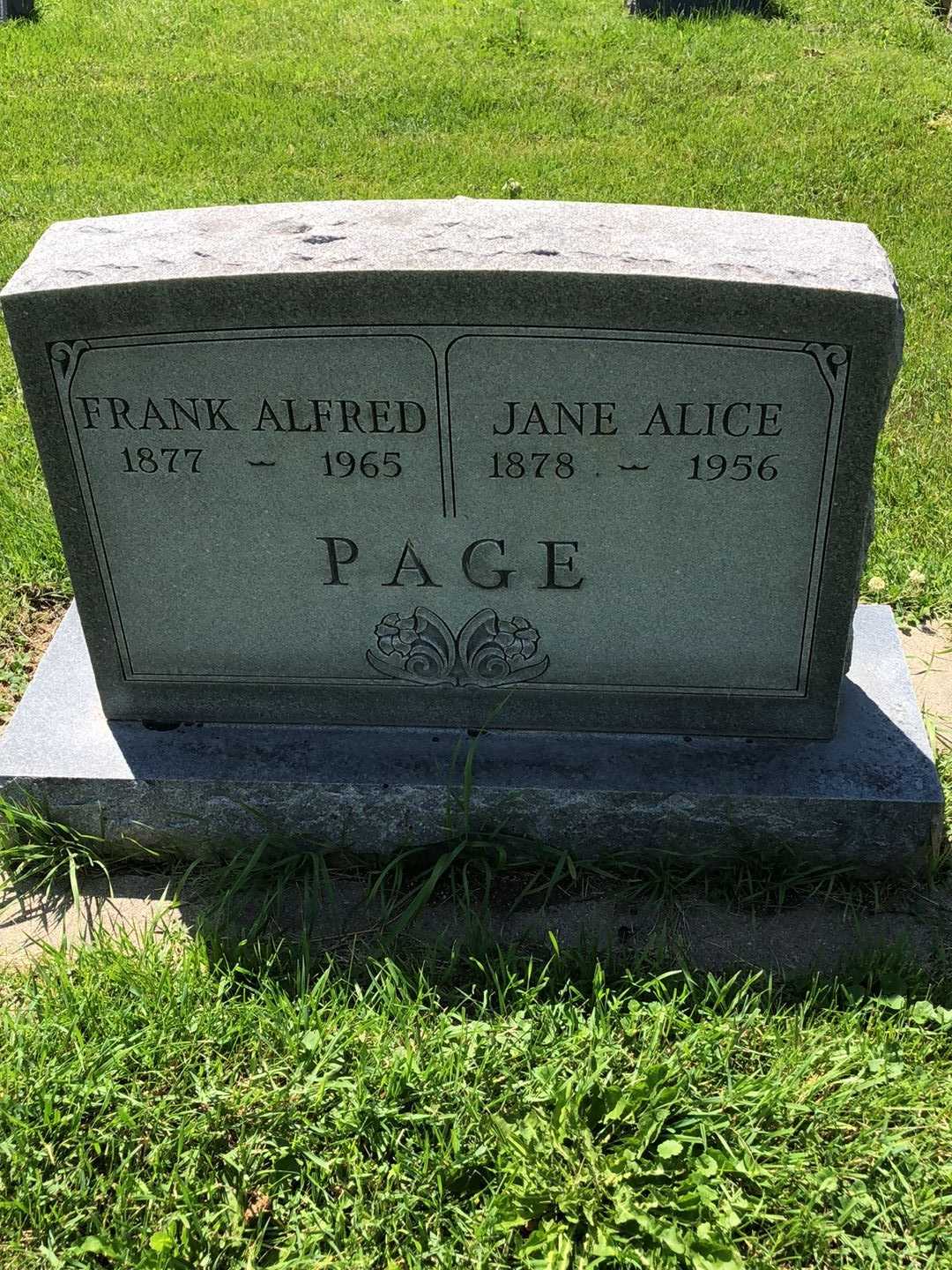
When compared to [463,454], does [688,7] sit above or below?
below

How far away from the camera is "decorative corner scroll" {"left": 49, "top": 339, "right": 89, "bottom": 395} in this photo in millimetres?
2436

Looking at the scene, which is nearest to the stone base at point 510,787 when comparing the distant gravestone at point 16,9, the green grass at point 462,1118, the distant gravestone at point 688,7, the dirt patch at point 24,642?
the green grass at point 462,1118

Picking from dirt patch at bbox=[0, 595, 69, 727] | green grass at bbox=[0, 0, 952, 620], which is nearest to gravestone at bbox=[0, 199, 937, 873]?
dirt patch at bbox=[0, 595, 69, 727]

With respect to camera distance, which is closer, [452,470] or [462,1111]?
[462,1111]

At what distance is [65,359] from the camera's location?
8.06 ft

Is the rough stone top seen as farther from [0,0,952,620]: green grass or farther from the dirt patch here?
[0,0,952,620]: green grass

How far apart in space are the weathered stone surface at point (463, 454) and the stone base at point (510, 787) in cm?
7

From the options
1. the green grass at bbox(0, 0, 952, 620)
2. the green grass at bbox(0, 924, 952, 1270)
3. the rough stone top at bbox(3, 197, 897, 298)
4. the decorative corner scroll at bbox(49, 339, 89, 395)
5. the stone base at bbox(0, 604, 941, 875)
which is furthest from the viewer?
the green grass at bbox(0, 0, 952, 620)

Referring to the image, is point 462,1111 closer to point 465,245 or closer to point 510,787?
point 510,787

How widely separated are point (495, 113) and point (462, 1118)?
6.26m

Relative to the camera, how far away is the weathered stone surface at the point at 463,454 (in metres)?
2.32

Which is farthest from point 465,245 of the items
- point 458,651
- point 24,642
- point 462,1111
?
point 24,642

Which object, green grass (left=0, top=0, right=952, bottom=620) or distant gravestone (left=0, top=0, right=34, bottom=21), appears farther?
distant gravestone (left=0, top=0, right=34, bottom=21)

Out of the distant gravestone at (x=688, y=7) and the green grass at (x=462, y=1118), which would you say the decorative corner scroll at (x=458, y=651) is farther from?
the distant gravestone at (x=688, y=7)
